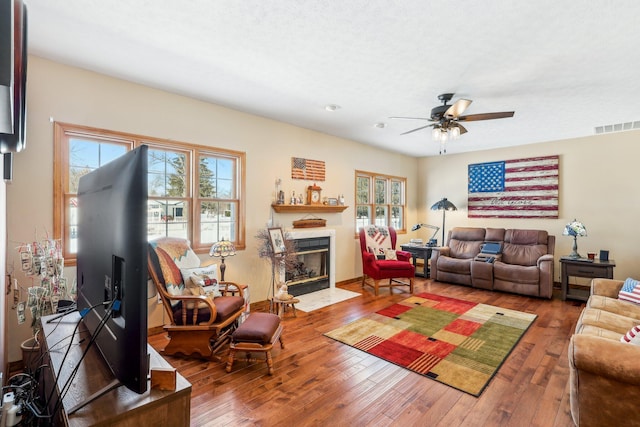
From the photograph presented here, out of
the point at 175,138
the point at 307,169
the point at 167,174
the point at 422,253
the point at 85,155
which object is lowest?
the point at 422,253

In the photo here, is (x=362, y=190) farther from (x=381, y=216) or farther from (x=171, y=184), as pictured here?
(x=171, y=184)

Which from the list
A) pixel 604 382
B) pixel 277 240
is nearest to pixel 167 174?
pixel 277 240

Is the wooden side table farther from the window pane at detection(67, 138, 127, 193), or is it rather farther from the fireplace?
the window pane at detection(67, 138, 127, 193)

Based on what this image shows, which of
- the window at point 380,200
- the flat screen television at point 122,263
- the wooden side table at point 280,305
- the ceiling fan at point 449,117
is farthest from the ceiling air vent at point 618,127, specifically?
the flat screen television at point 122,263

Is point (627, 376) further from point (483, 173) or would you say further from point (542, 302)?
point (483, 173)

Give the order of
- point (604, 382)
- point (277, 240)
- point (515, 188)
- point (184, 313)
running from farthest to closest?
point (515, 188)
point (277, 240)
point (184, 313)
point (604, 382)

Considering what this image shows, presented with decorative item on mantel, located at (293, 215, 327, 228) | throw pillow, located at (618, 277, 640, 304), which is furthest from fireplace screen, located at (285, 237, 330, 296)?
throw pillow, located at (618, 277, 640, 304)

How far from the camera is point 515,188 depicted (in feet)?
19.8

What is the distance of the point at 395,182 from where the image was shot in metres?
7.05

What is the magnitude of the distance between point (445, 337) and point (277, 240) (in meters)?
2.38

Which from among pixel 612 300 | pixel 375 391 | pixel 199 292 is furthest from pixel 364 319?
pixel 612 300

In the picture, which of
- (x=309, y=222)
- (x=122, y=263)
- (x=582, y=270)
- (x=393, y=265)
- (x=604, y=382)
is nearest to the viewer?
(x=122, y=263)

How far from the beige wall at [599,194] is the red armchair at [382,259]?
7.59ft

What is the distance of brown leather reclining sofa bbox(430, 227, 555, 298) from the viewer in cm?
486
